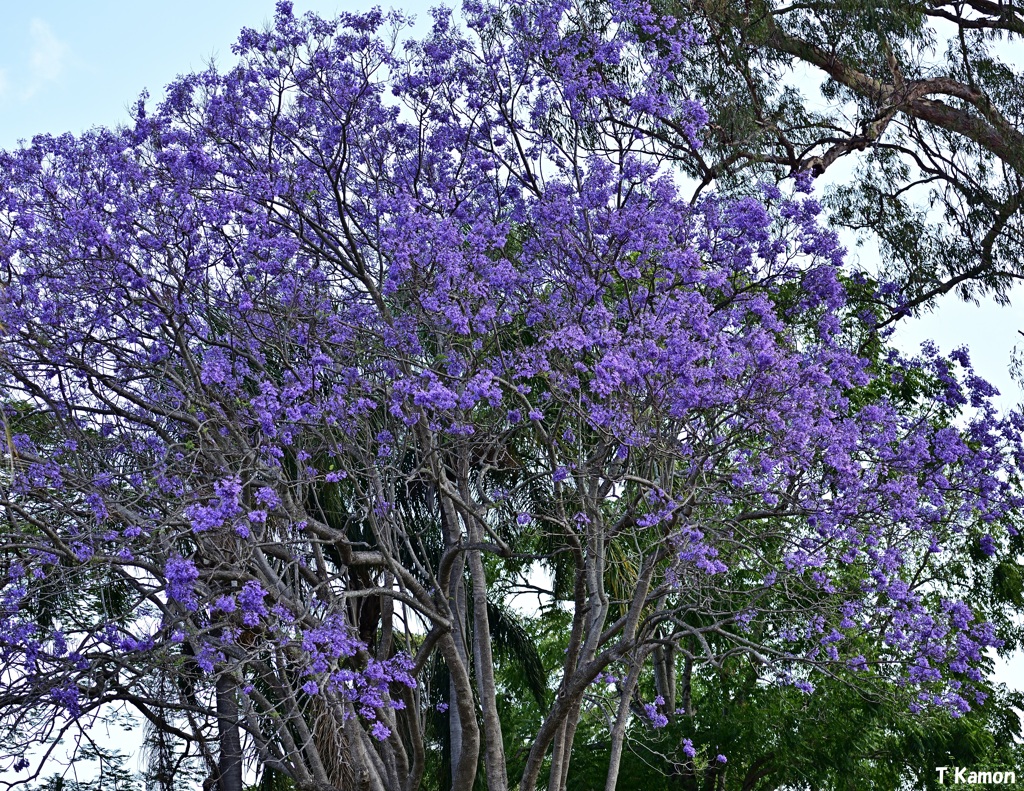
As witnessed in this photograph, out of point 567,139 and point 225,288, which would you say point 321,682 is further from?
point 567,139

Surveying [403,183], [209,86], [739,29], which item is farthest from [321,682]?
[739,29]

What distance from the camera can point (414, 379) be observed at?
9148 mm

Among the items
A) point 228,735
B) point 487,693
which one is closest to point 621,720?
point 487,693

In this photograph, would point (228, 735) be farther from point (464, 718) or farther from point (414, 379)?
point (414, 379)

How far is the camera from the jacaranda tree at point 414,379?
8.85 metres

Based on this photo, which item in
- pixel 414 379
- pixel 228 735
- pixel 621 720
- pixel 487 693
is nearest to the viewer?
pixel 414 379

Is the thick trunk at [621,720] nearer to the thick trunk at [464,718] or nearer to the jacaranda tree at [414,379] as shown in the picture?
the jacaranda tree at [414,379]

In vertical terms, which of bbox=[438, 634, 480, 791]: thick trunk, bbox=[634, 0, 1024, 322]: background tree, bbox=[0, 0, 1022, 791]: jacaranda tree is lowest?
bbox=[438, 634, 480, 791]: thick trunk

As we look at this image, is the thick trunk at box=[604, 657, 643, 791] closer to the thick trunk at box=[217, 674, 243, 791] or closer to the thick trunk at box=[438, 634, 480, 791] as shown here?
the thick trunk at box=[438, 634, 480, 791]

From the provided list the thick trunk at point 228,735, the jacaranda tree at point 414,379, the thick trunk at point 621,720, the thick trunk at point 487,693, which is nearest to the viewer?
the jacaranda tree at point 414,379

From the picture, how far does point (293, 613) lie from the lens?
9.31 metres

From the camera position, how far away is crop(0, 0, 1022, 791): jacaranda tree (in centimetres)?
885

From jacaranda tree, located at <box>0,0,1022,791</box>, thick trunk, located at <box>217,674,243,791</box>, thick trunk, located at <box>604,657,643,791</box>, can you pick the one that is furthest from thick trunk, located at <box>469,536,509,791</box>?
thick trunk, located at <box>217,674,243,791</box>

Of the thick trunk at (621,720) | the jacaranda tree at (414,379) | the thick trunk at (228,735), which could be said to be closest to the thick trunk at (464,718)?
the jacaranda tree at (414,379)
